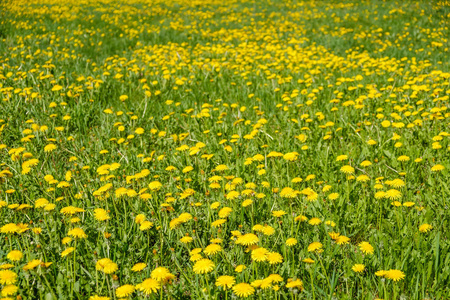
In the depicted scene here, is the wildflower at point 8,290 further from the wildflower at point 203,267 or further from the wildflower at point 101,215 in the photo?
the wildflower at point 203,267

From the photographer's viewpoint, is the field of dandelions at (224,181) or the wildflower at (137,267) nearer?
the wildflower at (137,267)

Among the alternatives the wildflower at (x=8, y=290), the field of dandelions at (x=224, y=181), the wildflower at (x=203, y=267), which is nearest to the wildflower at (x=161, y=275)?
the field of dandelions at (x=224, y=181)

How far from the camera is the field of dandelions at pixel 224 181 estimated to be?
1812 mm

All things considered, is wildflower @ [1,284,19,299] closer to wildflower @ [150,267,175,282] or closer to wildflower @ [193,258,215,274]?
wildflower @ [150,267,175,282]

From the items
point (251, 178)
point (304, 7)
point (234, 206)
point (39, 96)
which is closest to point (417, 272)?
point (234, 206)

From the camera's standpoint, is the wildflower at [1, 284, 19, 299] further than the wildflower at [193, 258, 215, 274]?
No

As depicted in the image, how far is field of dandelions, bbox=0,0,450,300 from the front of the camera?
71.3 inches

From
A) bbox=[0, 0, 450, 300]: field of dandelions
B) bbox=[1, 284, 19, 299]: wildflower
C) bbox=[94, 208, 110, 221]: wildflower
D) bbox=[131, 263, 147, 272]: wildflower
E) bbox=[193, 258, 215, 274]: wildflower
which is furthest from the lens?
bbox=[94, 208, 110, 221]: wildflower

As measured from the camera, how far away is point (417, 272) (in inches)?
73.1

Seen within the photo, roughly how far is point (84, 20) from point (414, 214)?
395 inches

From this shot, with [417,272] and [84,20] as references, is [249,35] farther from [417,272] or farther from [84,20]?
[417,272]

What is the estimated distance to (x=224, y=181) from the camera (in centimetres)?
275

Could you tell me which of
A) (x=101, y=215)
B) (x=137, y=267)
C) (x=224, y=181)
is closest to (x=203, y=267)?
(x=137, y=267)

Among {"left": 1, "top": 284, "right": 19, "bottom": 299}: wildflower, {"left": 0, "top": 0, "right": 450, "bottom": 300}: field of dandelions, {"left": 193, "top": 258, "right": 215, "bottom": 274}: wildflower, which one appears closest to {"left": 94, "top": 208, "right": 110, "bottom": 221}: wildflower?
{"left": 0, "top": 0, "right": 450, "bottom": 300}: field of dandelions
